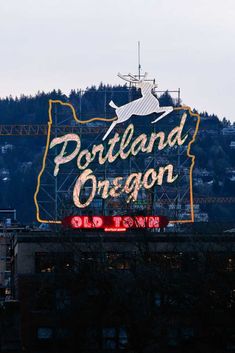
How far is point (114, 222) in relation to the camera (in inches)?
4085

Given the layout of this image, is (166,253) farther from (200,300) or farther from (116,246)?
(200,300)

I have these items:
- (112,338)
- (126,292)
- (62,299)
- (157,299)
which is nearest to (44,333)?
(62,299)

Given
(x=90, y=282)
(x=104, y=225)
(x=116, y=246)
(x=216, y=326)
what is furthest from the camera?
(x=116, y=246)

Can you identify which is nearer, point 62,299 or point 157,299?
point 157,299

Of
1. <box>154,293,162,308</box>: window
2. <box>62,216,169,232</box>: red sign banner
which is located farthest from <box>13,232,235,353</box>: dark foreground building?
<box>62,216,169,232</box>: red sign banner

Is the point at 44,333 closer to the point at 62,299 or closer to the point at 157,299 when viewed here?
the point at 62,299

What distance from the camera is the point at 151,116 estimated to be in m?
116

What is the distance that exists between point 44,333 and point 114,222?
785 centimetres

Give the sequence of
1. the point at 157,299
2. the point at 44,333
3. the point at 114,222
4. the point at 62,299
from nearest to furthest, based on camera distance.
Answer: the point at 157,299 < the point at 62,299 < the point at 114,222 < the point at 44,333

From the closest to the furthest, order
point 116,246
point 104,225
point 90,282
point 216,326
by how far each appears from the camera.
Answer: point 216,326
point 90,282
point 104,225
point 116,246

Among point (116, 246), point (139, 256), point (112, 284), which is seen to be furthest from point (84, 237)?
point (112, 284)

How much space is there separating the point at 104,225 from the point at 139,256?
5454mm

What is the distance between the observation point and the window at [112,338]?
320ft

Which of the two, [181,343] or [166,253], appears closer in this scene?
[181,343]
